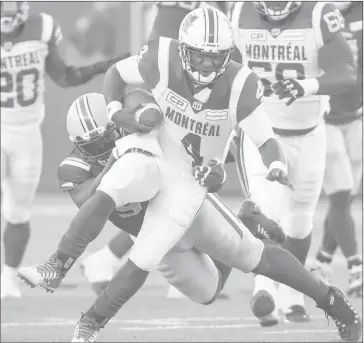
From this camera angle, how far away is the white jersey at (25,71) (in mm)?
8922

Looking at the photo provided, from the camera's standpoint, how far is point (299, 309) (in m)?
7.95

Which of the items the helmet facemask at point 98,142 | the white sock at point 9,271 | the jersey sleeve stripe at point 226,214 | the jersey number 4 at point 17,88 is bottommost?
the white sock at point 9,271

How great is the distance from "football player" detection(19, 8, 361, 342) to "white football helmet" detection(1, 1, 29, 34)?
2523 millimetres

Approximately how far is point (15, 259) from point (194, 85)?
10.0ft

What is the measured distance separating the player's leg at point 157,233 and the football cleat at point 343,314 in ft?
2.95

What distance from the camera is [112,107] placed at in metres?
6.35

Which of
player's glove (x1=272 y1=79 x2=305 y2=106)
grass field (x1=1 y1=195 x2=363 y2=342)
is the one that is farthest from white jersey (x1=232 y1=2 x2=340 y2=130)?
grass field (x1=1 y1=195 x2=363 y2=342)

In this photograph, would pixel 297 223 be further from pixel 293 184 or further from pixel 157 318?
pixel 157 318

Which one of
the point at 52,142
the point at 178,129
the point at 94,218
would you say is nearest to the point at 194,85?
the point at 178,129

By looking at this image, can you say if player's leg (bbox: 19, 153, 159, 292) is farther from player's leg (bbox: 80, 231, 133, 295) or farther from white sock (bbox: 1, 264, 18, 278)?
white sock (bbox: 1, 264, 18, 278)

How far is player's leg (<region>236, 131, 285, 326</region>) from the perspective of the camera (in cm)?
739

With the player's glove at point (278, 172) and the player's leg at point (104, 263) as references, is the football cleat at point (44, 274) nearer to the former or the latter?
the player's glove at point (278, 172)

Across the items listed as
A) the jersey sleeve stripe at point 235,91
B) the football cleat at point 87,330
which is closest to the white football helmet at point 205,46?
the jersey sleeve stripe at point 235,91

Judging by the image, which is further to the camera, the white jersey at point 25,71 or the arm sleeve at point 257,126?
the white jersey at point 25,71
